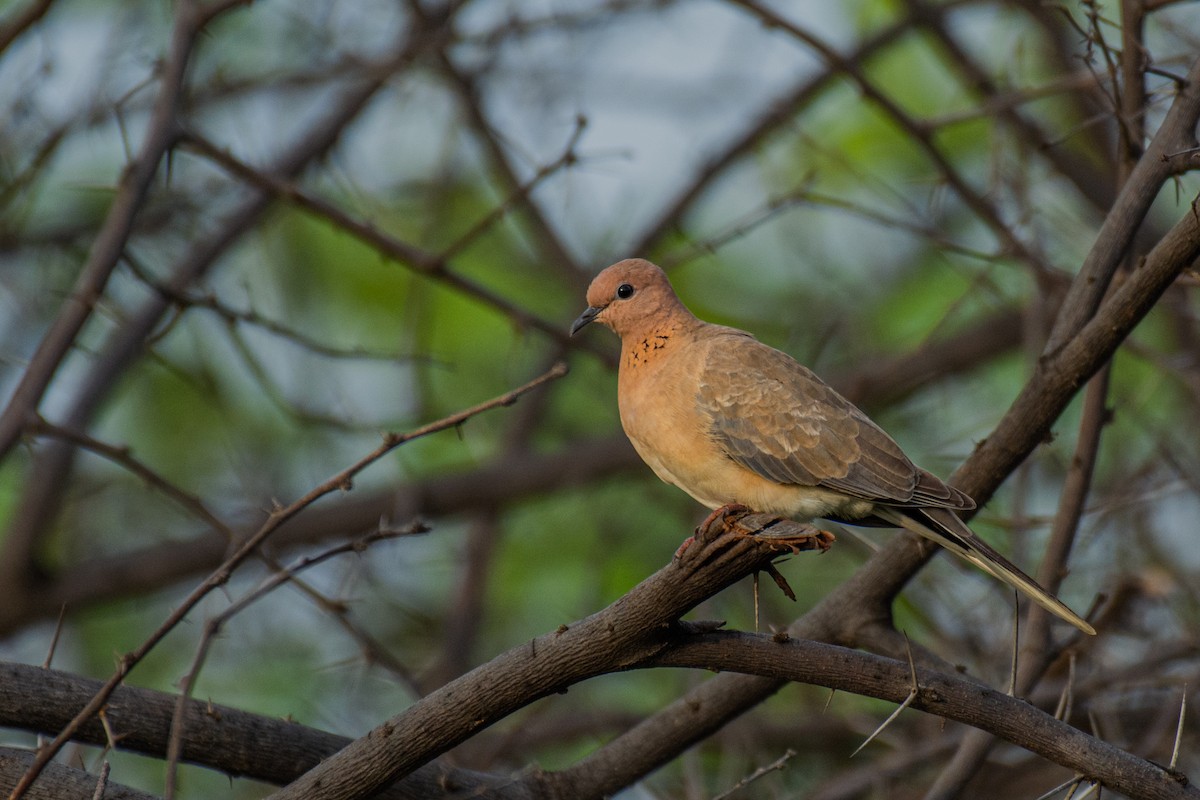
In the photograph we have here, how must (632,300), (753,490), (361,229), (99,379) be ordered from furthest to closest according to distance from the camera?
(99,379) → (361,229) → (632,300) → (753,490)

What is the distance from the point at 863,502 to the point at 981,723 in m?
0.94

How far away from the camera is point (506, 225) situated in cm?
941

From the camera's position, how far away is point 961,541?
3635 mm

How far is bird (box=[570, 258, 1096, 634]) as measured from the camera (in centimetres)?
366

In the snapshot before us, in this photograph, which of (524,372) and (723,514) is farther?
(524,372)

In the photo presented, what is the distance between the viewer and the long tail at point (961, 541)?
3.38m

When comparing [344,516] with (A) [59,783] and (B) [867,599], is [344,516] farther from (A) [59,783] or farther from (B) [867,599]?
(A) [59,783]

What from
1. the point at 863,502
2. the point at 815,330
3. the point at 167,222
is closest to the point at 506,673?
the point at 863,502

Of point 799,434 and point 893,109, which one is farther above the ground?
point 893,109

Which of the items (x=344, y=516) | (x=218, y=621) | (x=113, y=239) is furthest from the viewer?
(x=344, y=516)

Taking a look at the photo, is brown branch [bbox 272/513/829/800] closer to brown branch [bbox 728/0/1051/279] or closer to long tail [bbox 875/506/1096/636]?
long tail [bbox 875/506/1096/636]

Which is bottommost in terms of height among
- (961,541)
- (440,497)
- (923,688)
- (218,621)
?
(923,688)

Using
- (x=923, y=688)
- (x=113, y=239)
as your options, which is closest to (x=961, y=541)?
(x=923, y=688)

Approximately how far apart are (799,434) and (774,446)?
0.35 ft
